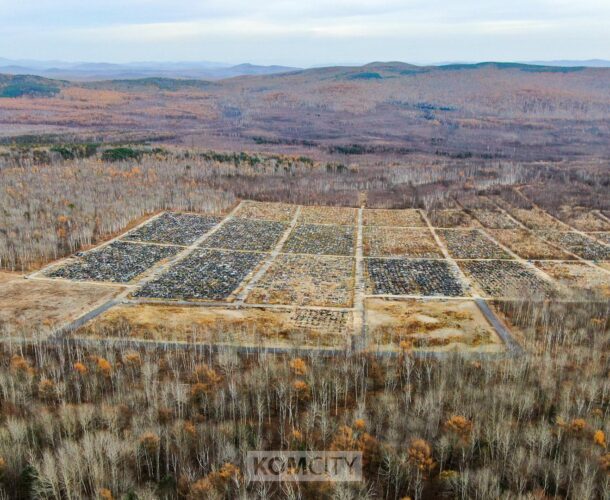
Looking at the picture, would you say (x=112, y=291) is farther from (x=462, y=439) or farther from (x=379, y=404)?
(x=462, y=439)

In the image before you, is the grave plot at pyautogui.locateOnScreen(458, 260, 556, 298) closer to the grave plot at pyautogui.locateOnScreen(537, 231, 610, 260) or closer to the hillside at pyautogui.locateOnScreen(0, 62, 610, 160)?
the grave plot at pyautogui.locateOnScreen(537, 231, 610, 260)

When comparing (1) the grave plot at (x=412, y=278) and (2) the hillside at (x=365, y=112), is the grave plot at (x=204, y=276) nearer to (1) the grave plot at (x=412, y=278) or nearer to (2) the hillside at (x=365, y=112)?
(1) the grave plot at (x=412, y=278)

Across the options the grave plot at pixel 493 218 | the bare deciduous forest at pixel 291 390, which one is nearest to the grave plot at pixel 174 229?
the bare deciduous forest at pixel 291 390

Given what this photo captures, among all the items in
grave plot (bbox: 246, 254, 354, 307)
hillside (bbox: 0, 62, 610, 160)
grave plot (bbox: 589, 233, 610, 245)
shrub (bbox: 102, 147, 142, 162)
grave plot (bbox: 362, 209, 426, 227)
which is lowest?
grave plot (bbox: 246, 254, 354, 307)

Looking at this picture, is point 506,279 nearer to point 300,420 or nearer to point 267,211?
point 300,420

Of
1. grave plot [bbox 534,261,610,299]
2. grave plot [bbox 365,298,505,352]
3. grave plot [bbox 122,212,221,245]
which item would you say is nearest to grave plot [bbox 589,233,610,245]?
grave plot [bbox 534,261,610,299]

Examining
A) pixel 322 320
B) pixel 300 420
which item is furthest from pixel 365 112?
pixel 300 420
